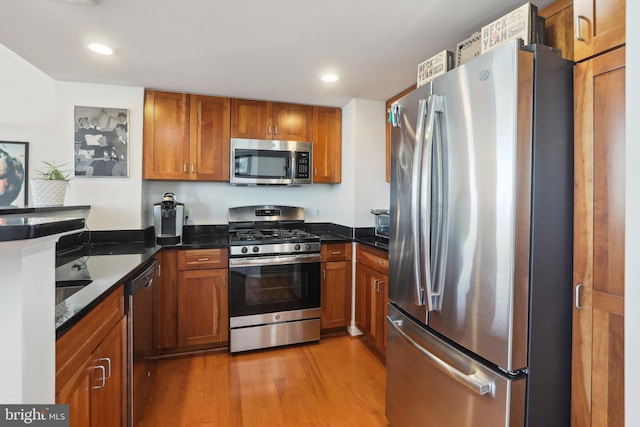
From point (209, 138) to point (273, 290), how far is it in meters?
1.52

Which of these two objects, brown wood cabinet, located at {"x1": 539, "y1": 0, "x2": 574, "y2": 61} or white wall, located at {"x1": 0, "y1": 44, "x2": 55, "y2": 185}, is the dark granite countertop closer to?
brown wood cabinet, located at {"x1": 539, "y1": 0, "x2": 574, "y2": 61}

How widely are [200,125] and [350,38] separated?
64.9 inches

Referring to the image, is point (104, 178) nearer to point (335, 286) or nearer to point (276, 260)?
point (276, 260)

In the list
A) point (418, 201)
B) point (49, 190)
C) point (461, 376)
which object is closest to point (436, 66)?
point (418, 201)

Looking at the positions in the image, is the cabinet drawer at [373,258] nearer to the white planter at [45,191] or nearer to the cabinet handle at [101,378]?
the cabinet handle at [101,378]

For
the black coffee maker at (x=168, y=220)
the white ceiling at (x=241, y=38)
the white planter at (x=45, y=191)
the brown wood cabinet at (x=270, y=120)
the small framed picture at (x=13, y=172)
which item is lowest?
the black coffee maker at (x=168, y=220)

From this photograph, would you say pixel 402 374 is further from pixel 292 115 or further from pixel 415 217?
pixel 292 115

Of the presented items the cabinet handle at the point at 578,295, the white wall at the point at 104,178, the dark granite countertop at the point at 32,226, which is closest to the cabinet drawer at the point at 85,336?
the dark granite countertop at the point at 32,226

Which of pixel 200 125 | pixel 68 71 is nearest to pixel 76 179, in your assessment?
pixel 68 71

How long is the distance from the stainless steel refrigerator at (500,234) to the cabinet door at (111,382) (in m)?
1.37

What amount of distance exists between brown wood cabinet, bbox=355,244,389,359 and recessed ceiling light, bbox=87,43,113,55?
2.33 meters

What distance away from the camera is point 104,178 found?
102 inches

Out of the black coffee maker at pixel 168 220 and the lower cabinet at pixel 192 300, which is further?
the black coffee maker at pixel 168 220

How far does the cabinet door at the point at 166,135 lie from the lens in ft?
8.81
